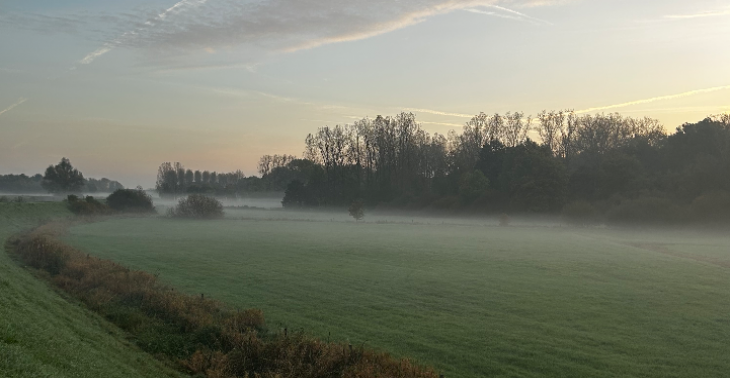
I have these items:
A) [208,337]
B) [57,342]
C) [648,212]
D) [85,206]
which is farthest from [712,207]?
[85,206]

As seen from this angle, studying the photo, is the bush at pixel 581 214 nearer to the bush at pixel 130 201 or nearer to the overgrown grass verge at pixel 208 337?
the overgrown grass verge at pixel 208 337

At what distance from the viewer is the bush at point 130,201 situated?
9362cm

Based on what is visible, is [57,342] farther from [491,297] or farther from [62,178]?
[62,178]

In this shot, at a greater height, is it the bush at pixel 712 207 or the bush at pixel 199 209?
the bush at pixel 712 207

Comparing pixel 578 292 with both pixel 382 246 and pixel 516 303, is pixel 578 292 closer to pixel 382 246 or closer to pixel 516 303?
pixel 516 303

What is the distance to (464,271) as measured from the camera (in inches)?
1169

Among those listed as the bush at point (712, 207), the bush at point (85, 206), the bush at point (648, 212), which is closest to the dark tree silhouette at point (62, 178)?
the bush at point (85, 206)

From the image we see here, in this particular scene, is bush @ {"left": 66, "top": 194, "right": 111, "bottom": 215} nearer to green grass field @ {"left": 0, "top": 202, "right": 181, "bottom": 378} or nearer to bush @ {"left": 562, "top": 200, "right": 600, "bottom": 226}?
green grass field @ {"left": 0, "top": 202, "right": 181, "bottom": 378}

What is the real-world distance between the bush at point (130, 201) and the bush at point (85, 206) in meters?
6.21

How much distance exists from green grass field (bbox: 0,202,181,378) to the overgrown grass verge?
95 centimetres

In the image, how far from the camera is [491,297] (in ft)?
72.8

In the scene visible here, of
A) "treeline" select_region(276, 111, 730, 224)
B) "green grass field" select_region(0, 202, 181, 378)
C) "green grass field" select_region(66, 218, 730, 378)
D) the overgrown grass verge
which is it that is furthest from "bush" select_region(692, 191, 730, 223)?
"green grass field" select_region(0, 202, 181, 378)

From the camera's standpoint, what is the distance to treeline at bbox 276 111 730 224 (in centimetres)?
7400

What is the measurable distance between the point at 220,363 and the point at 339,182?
10898cm
